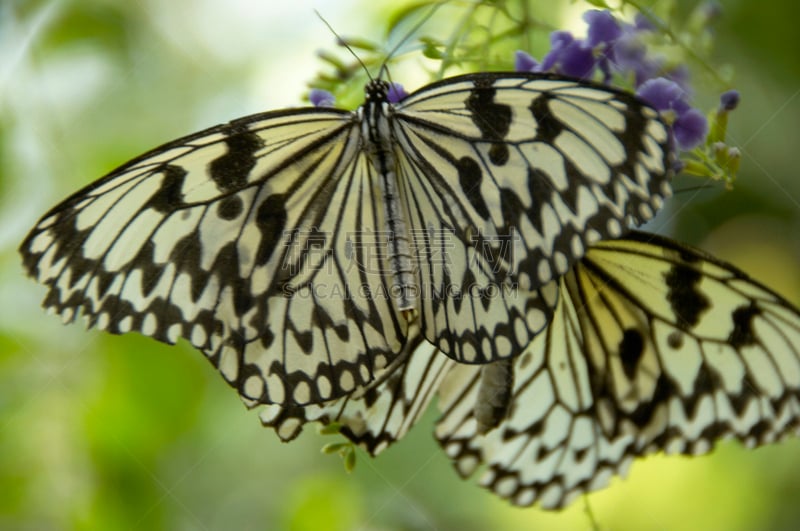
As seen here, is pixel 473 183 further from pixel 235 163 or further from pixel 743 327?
pixel 743 327

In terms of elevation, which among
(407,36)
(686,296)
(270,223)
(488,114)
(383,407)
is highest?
(407,36)

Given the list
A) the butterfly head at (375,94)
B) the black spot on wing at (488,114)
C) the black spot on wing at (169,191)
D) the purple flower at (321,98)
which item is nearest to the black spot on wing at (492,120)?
the black spot on wing at (488,114)

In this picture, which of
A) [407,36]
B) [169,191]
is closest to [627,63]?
[407,36]

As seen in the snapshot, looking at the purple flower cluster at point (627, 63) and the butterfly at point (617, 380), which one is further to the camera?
the butterfly at point (617, 380)

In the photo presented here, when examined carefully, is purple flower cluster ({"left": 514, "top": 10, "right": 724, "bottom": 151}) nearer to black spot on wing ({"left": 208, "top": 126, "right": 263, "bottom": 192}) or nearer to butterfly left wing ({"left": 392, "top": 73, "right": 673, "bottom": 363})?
butterfly left wing ({"left": 392, "top": 73, "right": 673, "bottom": 363})

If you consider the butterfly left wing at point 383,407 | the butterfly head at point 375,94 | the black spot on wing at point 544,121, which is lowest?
the butterfly left wing at point 383,407

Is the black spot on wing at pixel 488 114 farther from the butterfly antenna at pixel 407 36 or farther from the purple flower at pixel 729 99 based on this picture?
the purple flower at pixel 729 99

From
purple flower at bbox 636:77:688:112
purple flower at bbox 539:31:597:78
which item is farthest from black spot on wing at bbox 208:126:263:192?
purple flower at bbox 636:77:688:112

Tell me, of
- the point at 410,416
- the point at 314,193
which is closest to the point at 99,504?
the point at 410,416
